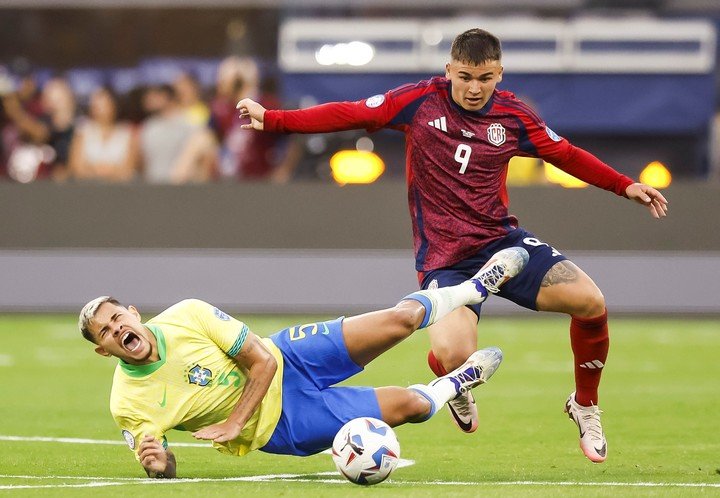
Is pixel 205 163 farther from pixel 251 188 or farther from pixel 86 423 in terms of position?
pixel 86 423

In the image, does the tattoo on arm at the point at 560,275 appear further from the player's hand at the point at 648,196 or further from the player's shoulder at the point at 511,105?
the player's shoulder at the point at 511,105

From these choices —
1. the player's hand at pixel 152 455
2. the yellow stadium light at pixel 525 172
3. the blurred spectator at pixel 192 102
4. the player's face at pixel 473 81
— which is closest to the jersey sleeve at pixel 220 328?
the player's hand at pixel 152 455

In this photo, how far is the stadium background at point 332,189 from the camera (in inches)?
663

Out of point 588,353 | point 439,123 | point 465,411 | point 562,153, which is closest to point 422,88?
point 439,123

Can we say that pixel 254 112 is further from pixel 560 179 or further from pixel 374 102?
pixel 560 179

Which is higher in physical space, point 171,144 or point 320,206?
point 171,144

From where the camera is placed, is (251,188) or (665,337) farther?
(251,188)

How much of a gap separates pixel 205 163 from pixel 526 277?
371 inches

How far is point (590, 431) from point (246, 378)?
209 centimetres

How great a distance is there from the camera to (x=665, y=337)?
51.6ft

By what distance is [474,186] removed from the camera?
836cm

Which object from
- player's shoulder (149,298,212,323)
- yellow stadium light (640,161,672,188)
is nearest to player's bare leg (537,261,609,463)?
player's shoulder (149,298,212,323)

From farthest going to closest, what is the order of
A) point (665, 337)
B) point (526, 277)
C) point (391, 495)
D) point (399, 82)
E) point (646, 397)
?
point (399, 82) → point (665, 337) → point (646, 397) → point (526, 277) → point (391, 495)

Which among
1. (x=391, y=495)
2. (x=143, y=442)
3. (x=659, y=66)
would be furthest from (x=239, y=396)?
(x=659, y=66)
